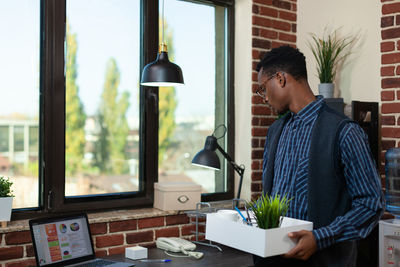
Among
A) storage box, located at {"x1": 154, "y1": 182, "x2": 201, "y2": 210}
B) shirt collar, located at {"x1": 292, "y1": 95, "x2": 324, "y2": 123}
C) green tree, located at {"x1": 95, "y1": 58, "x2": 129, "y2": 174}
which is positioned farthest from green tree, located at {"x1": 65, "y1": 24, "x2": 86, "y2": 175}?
shirt collar, located at {"x1": 292, "y1": 95, "x2": 324, "y2": 123}

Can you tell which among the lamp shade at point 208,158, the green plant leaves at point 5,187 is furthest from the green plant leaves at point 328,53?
the green plant leaves at point 5,187

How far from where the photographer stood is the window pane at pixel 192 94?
311 centimetres

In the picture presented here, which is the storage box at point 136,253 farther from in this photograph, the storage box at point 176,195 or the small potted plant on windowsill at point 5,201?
the small potted plant on windowsill at point 5,201

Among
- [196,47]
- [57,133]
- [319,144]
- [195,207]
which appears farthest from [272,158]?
[196,47]

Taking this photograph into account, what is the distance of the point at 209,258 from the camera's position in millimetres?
2469

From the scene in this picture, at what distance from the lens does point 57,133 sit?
265 centimetres

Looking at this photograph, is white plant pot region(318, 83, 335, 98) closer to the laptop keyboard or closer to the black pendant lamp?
the black pendant lamp

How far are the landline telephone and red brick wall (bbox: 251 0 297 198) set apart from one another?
857 millimetres

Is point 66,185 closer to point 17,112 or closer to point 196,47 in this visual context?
point 17,112

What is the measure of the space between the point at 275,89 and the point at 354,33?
1.73 m

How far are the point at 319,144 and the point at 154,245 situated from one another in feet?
5.21

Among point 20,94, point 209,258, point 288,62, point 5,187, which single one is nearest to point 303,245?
point 288,62

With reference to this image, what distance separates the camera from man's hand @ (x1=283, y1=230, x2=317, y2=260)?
1.42 meters

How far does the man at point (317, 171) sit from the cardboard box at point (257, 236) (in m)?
0.03
